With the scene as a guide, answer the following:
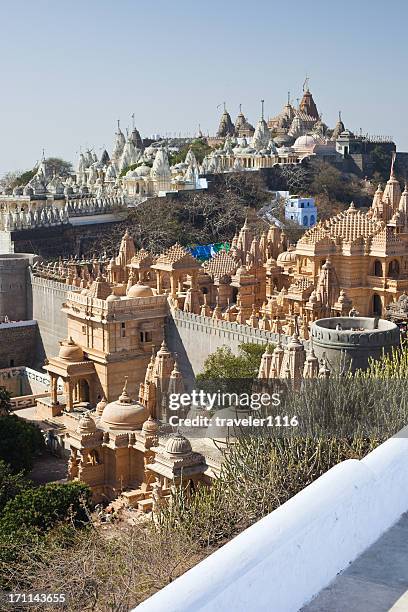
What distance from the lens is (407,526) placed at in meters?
4.54

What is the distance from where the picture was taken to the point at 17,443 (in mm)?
18141

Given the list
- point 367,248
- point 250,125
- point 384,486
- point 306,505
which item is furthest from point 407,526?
point 250,125

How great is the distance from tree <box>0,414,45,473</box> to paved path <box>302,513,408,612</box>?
537 inches

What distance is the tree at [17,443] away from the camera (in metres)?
17.9

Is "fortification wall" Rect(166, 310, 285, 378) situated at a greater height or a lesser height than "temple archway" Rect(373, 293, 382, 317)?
lesser

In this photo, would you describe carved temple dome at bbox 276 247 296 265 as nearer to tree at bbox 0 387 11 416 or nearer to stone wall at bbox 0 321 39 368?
stone wall at bbox 0 321 39 368

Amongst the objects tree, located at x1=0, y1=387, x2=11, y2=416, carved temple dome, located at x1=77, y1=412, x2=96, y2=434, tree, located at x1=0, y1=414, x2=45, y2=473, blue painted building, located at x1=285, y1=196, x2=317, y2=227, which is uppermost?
blue painted building, located at x1=285, y1=196, x2=317, y2=227

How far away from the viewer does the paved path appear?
3.77 m

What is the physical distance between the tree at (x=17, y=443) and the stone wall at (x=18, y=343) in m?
9.67

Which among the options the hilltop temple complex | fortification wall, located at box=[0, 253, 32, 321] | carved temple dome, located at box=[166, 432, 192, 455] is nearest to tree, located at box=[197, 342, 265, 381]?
the hilltop temple complex

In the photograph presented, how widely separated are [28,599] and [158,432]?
7091 mm

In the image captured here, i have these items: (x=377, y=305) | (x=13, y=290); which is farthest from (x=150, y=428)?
(x=13, y=290)

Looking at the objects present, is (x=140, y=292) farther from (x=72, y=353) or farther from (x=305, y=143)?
(x=305, y=143)

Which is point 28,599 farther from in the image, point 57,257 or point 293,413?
point 57,257
